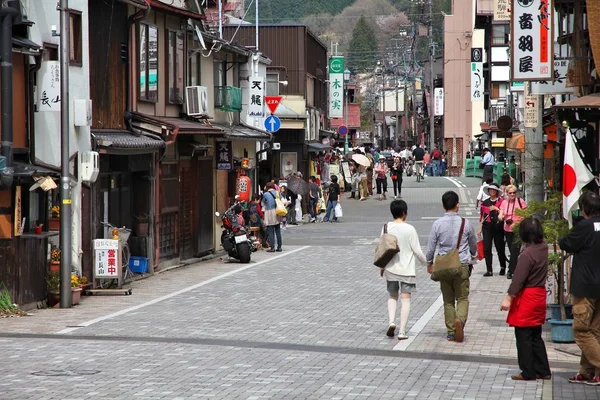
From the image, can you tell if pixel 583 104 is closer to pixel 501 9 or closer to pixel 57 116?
pixel 57 116

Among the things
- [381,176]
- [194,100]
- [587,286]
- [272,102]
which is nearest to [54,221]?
[194,100]

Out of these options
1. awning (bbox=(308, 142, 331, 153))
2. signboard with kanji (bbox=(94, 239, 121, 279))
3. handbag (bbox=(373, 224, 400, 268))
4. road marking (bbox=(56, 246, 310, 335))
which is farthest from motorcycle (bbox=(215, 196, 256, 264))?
awning (bbox=(308, 142, 331, 153))

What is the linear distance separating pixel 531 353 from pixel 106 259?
10705mm

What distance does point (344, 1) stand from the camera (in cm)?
13375

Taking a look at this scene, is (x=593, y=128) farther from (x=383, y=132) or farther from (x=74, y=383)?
(x=383, y=132)

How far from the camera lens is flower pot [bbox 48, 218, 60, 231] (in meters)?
18.9

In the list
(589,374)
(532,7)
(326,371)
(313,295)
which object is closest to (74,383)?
(326,371)

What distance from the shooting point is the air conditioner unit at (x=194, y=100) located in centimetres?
2769

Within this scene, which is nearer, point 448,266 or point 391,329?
point 448,266

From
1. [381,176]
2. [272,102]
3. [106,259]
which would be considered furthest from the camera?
[381,176]

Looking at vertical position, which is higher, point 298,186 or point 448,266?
point 298,186

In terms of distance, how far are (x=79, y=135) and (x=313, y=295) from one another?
5.20m

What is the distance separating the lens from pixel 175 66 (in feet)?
88.9

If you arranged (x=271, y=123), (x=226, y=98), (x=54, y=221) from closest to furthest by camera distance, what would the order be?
(x=54, y=221)
(x=226, y=98)
(x=271, y=123)
